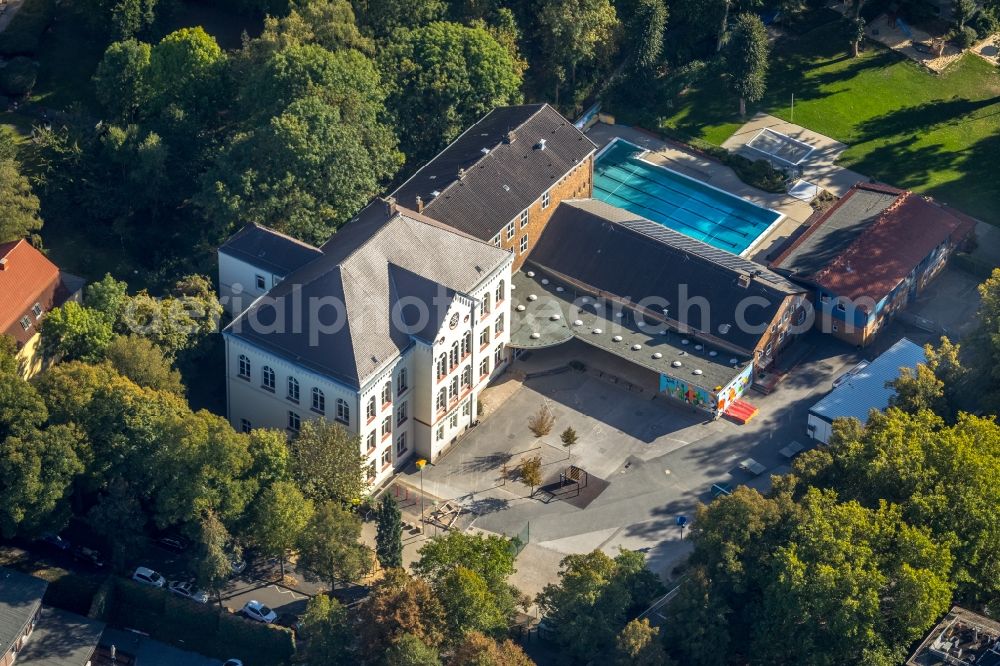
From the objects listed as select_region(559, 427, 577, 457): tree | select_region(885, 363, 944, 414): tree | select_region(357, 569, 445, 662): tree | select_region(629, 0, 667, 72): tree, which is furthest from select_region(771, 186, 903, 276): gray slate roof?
select_region(357, 569, 445, 662): tree

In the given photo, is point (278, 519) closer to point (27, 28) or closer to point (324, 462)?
point (324, 462)

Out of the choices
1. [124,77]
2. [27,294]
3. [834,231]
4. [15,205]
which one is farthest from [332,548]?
[834,231]


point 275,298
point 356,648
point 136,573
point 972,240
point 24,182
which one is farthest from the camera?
point 972,240

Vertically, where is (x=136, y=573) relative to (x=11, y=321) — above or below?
→ below

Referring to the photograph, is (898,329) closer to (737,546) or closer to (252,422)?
(737,546)

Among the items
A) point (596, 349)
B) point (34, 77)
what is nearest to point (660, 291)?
point (596, 349)

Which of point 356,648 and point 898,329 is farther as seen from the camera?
point 898,329
